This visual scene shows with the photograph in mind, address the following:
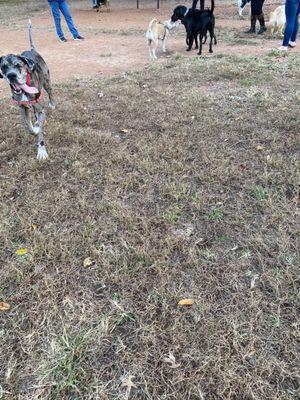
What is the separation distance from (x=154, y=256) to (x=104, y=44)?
28.1ft

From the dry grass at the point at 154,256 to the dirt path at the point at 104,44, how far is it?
335cm

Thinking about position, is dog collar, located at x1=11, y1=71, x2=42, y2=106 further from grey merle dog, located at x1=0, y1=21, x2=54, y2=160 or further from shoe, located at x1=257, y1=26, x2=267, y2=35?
shoe, located at x1=257, y1=26, x2=267, y2=35

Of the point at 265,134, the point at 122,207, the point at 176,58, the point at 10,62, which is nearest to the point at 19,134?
the point at 10,62

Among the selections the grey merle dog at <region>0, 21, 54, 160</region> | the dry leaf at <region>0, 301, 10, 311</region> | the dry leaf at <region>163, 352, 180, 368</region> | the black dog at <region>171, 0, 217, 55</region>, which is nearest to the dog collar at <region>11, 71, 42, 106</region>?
the grey merle dog at <region>0, 21, 54, 160</region>

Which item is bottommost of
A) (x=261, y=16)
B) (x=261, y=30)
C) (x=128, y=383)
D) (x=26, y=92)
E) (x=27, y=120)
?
(x=128, y=383)

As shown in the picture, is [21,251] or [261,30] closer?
[21,251]

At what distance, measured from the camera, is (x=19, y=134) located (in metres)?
4.10

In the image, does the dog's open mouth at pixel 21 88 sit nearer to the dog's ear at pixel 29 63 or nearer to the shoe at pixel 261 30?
the dog's ear at pixel 29 63

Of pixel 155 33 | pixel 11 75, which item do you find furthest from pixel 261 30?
pixel 11 75

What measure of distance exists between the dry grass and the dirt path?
3346mm

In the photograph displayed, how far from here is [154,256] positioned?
2336 millimetres

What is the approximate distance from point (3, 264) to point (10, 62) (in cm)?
208

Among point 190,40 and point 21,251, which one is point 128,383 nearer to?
point 21,251

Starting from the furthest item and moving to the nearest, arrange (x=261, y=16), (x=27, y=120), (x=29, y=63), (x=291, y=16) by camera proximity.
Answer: (x=261, y=16) < (x=291, y=16) < (x=27, y=120) < (x=29, y=63)
